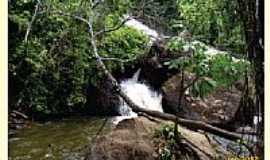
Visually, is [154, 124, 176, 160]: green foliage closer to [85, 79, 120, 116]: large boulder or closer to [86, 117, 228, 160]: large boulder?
[86, 117, 228, 160]: large boulder

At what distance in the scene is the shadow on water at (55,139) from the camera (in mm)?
3027

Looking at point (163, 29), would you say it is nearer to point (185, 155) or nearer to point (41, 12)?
point (41, 12)

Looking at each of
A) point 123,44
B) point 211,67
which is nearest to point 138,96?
point 123,44

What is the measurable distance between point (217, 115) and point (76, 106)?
146 cm

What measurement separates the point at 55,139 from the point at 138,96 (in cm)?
129

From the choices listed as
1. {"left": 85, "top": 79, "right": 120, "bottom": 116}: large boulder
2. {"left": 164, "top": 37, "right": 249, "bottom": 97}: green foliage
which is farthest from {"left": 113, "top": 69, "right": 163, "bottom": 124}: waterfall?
{"left": 164, "top": 37, "right": 249, "bottom": 97}: green foliage

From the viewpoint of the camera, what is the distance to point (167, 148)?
2111 mm

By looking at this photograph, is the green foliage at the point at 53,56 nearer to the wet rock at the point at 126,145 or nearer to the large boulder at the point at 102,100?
the large boulder at the point at 102,100

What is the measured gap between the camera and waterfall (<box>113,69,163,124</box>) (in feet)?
14.0

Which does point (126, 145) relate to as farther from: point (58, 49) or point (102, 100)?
point (102, 100)

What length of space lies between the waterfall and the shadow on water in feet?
1.19

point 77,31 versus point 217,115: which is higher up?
point 77,31
